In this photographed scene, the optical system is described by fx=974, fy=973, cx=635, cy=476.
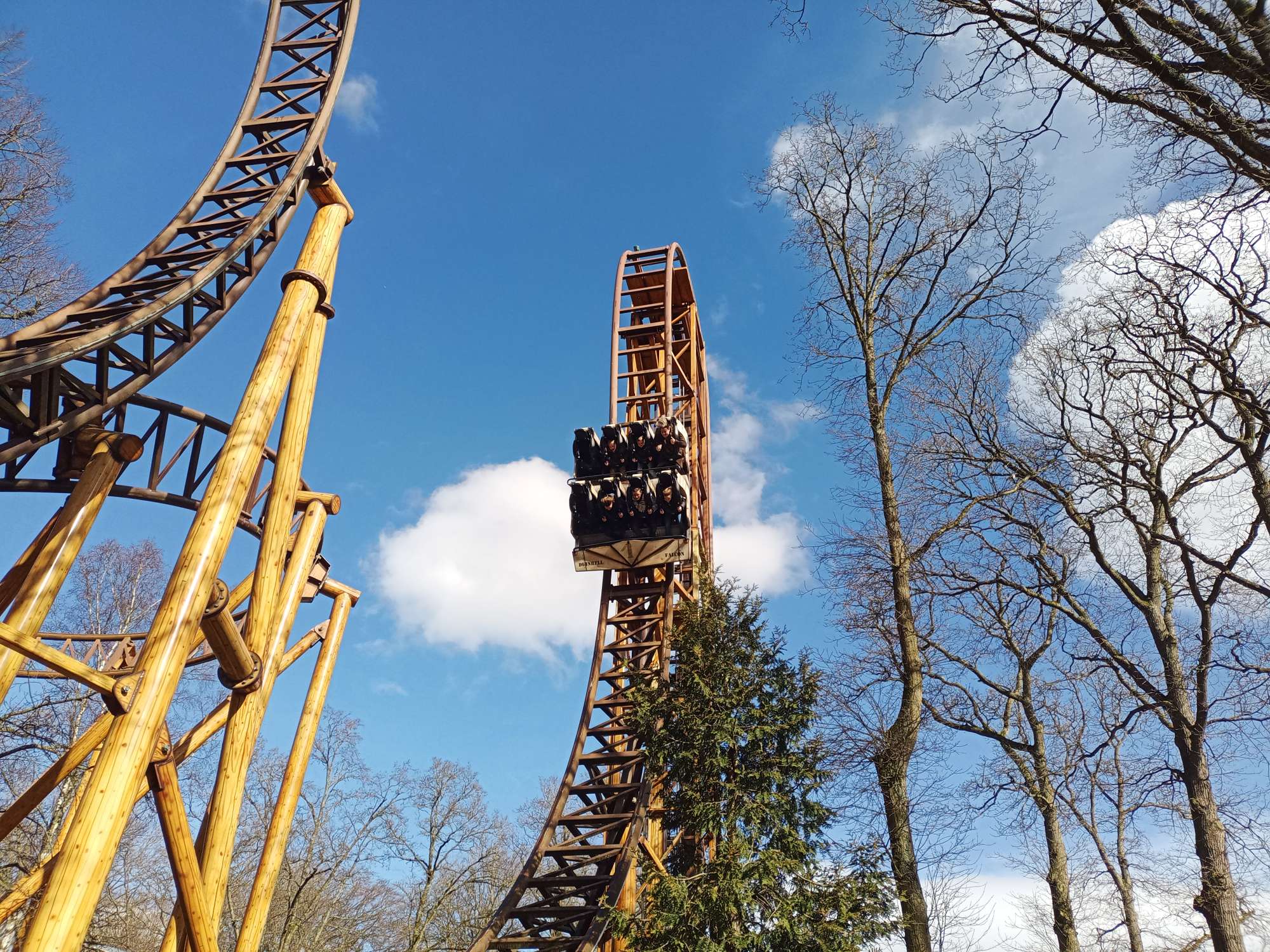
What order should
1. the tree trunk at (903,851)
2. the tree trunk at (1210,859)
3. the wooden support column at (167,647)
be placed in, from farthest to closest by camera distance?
the tree trunk at (903,851) → the tree trunk at (1210,859) → the wooden support column at (167,647)

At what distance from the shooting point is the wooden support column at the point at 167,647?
411 centimetres

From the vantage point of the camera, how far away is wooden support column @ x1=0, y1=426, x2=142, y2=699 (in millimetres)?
5887

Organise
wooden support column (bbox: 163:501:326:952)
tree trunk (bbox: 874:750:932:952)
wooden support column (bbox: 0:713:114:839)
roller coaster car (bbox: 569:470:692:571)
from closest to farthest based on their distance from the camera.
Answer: wooden support column (bbox: 163:501:326:952) → wooden support column (bbox: 0:713:114:839) → tree trunk (bbox: 874:750:932:952) → roller coaster car (bbox: 569:470:692:571)

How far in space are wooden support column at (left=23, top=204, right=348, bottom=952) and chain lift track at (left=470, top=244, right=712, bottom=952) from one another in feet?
20.3

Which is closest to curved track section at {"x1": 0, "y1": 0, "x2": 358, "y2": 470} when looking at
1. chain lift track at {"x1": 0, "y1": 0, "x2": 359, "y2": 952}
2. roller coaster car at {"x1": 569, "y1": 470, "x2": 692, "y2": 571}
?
chain lift track at {"x1": 0, "y1": 0, "x2": 359, "y2": 952}

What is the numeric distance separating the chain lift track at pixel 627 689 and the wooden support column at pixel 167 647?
6186 mm

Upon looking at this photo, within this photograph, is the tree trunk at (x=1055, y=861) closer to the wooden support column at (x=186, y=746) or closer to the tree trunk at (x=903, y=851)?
the tree trunk at (x=903, y=851)

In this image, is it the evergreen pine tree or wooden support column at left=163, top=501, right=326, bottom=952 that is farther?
the evergreen pine tree

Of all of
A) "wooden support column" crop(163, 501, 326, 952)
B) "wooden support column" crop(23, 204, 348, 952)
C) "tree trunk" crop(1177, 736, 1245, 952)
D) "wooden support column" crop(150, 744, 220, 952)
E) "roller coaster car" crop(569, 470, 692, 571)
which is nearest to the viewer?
"wooden support column" crop(23, 204, 348, 952)

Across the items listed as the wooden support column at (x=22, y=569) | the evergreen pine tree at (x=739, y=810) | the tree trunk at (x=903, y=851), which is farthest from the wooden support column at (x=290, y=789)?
the tree trunk at (x=903, y=851)

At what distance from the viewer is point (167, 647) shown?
15.8 ft

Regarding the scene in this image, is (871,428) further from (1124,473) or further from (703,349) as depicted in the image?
(703,349)

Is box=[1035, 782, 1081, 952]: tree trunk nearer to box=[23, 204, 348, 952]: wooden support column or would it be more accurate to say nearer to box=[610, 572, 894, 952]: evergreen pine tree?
box=[610, 572, 894, 952]: evergreen pine tree

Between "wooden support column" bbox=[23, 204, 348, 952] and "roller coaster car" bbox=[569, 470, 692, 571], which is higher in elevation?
"roller coaster car" bbox=[569, 470, 692, 571]
